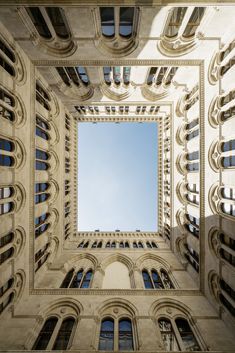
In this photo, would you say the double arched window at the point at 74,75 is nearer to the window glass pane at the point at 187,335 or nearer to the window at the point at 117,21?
the window at the point at 117,21

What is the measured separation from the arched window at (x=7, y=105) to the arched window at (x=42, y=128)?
5278mm

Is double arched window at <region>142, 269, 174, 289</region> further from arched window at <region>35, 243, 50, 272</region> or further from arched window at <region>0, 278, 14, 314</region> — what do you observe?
arched window at <region>0, 278, 14, 314</region>

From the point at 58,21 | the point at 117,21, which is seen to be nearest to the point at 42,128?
the point at 58,21

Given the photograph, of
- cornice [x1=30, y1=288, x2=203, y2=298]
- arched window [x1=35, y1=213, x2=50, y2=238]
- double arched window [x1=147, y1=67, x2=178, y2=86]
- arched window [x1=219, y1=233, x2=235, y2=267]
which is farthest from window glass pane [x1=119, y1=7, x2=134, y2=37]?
cornice [x1=30, y1=288, x2=203, y2=298]

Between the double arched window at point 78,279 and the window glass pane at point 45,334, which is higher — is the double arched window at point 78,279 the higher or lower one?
the higher one

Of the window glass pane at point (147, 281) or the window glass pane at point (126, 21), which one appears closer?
the window glass pane at point (126, 21)

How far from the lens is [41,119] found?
79.3ft

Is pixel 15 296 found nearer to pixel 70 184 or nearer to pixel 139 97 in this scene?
pixel 70 184

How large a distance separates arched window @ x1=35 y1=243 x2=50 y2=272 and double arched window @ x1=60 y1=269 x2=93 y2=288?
3472mm

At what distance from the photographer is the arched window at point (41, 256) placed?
23019 mm

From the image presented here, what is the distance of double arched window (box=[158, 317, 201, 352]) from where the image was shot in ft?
51.0

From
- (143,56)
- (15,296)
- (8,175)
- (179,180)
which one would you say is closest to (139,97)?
(143,56)

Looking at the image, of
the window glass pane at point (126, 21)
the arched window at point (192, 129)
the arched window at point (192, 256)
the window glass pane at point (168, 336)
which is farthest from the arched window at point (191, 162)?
the window glass pane at point (168, 336)

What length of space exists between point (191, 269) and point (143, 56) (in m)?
23.9
